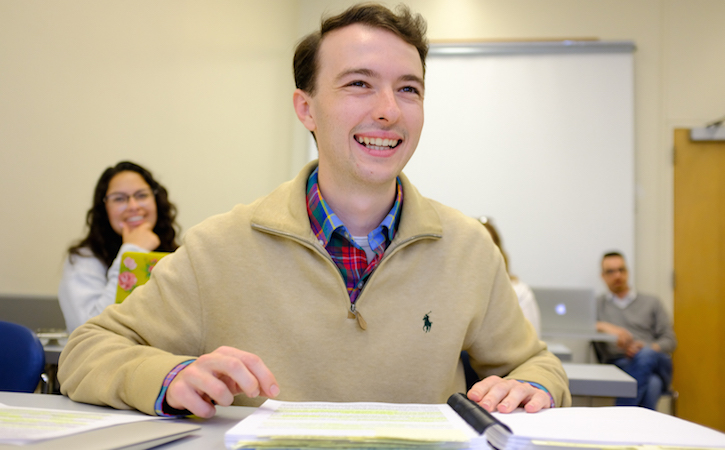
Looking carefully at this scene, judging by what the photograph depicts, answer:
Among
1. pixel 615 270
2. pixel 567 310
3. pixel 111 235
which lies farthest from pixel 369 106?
pixel 615 270

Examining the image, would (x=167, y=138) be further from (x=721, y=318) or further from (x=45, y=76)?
(x=721, y=318)

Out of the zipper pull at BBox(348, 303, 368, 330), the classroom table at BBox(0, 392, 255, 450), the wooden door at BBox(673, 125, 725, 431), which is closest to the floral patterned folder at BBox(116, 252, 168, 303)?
the classroom table at BBox(0, 392, 255, 450)

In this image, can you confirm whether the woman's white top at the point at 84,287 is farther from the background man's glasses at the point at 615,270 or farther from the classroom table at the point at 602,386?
the background man's glasses at the point at 615,270

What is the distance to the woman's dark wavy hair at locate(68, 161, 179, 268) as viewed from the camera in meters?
2.61

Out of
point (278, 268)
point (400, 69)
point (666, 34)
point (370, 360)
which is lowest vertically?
point (370, 360)

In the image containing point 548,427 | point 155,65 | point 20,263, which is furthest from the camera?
point 155,65

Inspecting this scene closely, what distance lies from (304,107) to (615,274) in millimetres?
3651

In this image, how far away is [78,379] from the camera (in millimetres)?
899

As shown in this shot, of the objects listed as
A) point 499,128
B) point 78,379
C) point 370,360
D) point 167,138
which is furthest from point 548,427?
point 499,128

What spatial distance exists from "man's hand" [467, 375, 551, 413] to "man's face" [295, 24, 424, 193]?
46 centimetres

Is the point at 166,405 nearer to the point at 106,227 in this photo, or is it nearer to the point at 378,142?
the point at 378,142

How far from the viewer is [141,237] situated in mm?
2633

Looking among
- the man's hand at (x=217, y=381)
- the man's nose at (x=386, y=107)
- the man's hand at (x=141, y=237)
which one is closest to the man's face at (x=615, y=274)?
the man's hand at (x=141, y=237)

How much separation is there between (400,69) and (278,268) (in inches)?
18.0
